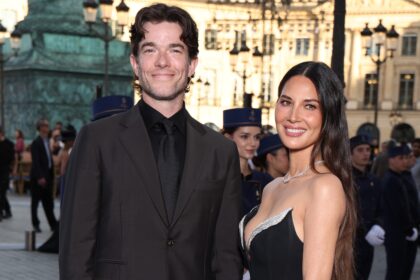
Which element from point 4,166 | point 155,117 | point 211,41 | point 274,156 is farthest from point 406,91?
point 155,117

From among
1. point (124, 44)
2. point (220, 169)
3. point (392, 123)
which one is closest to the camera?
point (220, 169)

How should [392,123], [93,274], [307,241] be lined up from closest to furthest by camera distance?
1. [307,241]
2. [93,274]
3. [392,123]

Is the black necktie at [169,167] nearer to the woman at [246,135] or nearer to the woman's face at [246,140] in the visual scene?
the woman at [246,135]

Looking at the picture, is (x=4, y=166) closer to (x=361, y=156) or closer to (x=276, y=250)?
(x=361, y=156)

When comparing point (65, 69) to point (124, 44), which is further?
point (124, 44)

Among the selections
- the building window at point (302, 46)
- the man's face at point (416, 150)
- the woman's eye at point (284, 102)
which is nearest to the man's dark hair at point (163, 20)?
the woman's eye at point (284, 102)

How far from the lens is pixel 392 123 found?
227 ft

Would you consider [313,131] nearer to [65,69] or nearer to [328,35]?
[65,69]

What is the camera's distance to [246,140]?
5.76 metres

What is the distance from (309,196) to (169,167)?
2.17 feet

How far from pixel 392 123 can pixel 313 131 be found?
6817 centimetres

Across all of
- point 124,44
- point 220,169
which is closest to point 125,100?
point 220,169

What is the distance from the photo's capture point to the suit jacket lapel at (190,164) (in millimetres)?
3189

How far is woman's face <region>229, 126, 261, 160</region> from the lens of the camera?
565 centimetres
